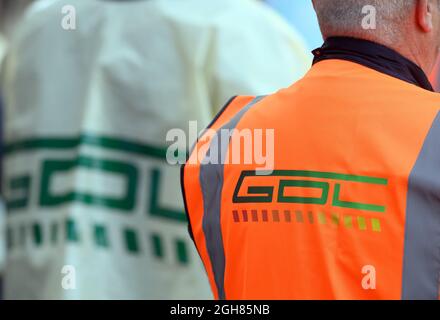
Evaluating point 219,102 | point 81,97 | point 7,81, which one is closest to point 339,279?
point 219,102

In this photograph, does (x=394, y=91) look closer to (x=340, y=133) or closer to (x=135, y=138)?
(x=340, y=133)

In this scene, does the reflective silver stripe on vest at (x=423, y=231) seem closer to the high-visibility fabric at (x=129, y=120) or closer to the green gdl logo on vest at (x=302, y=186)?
the green gdl logo on vest at (x=302, y=186)

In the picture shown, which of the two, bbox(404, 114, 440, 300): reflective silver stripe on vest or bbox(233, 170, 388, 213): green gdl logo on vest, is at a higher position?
bbox(233, 170, 388, 213): green gdl logo on vest

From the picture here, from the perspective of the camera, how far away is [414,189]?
1.72 m

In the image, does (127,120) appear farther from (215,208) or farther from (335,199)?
(335,199)

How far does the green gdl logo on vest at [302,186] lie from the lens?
69.9 inches

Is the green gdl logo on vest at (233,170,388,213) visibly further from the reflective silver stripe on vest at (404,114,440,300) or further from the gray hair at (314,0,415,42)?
the gray hair at (314,0,415,42)

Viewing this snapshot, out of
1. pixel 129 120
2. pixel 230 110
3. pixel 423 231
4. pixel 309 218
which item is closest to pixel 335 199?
pixel 309 218

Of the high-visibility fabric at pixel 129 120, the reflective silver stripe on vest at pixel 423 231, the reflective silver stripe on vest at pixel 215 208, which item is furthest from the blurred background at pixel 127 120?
the reflective silver stripe on vest at pixel 423 231

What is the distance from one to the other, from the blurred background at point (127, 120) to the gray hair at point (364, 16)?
0.97 m

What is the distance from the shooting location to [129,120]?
300cm

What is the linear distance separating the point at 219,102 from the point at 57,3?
22.8 inches

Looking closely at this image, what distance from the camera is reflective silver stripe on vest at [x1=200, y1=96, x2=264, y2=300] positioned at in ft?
6.38

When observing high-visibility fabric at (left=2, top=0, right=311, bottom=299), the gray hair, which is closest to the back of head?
the gray hair
